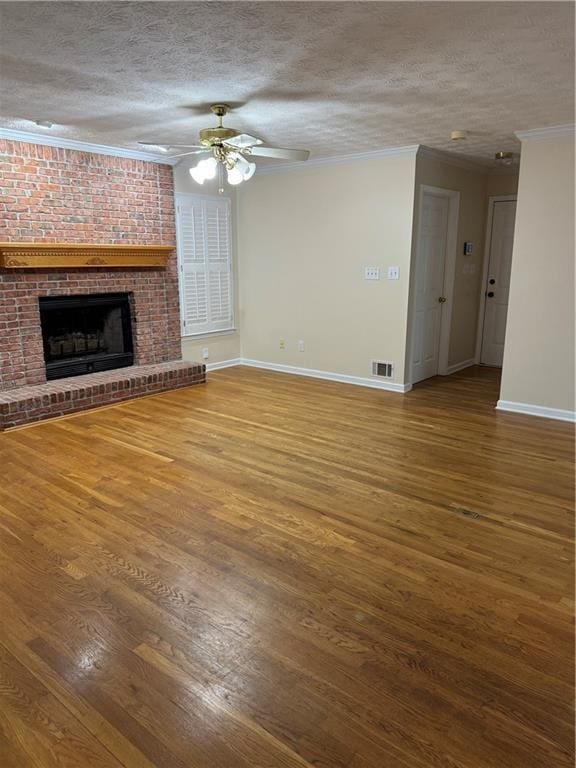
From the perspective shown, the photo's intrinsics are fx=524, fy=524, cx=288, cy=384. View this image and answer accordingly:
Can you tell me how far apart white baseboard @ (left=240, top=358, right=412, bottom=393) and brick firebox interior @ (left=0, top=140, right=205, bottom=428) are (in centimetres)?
115

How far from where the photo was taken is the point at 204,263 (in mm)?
6445

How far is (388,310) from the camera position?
18.4 feet

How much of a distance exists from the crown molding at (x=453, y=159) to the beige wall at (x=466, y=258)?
35 mm

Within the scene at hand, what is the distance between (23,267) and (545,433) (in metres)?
4.77

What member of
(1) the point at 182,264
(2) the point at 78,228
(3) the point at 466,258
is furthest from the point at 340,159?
(2) the point at 78,228

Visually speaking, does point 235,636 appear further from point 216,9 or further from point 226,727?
point 216,9

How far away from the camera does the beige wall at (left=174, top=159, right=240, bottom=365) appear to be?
5992 mm

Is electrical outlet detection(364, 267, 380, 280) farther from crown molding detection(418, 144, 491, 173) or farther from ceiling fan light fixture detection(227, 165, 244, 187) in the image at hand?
ceiling fan light fixture detection(227, 165, 244, 187)

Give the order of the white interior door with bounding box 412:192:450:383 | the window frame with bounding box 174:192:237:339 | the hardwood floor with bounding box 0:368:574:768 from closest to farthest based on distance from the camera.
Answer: the hardwood floor with bounding box 0:368:574:768
the white interior door with bounding box 412:192:450:383
the window frame with bounding box 174:192:237:339

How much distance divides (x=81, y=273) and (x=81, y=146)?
1194mm

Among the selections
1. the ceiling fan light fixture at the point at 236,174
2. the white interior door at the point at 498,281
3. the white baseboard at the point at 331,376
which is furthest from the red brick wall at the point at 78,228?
the white interior door at the point at 498,281

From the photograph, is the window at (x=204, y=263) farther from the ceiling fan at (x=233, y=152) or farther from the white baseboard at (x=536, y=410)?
the white baseboard at (x=536, y=410)

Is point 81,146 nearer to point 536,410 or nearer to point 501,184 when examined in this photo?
point 501,184

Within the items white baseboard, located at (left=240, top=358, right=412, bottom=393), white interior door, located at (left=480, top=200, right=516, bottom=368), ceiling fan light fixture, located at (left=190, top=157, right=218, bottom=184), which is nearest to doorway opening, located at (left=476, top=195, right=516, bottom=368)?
white interior door, located at (left=480, top=200, right=516, bottom=368)
